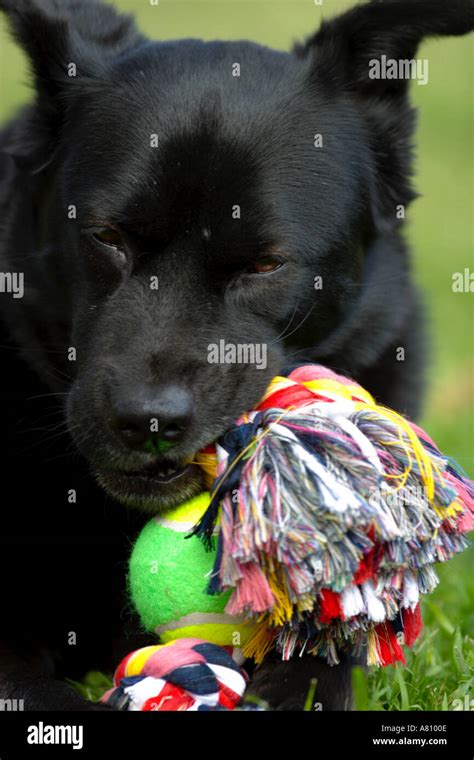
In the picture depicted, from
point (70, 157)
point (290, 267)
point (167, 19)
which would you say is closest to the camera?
point (290, 267)

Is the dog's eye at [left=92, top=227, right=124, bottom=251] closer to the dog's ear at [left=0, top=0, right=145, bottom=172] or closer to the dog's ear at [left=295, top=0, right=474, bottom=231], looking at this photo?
the dog's ear at [left=0, top=0, right=145, bottom=172]

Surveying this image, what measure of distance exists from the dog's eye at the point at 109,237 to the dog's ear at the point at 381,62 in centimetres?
75

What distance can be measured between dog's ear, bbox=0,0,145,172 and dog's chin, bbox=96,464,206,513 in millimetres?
1057

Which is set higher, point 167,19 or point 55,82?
point 167,19

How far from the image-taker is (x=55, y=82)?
10.2 feet

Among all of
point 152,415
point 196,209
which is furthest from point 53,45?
point 152,415

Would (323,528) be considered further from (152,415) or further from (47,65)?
(47,65)

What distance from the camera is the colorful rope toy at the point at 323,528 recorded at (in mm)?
2078

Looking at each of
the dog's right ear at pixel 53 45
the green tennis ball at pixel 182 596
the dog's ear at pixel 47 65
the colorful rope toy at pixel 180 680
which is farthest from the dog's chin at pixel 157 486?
the dog's right ear at pixel 53 45

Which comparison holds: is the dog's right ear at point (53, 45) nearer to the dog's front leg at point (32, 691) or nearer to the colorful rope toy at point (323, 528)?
the colorful rope toy at point (323, 528)
